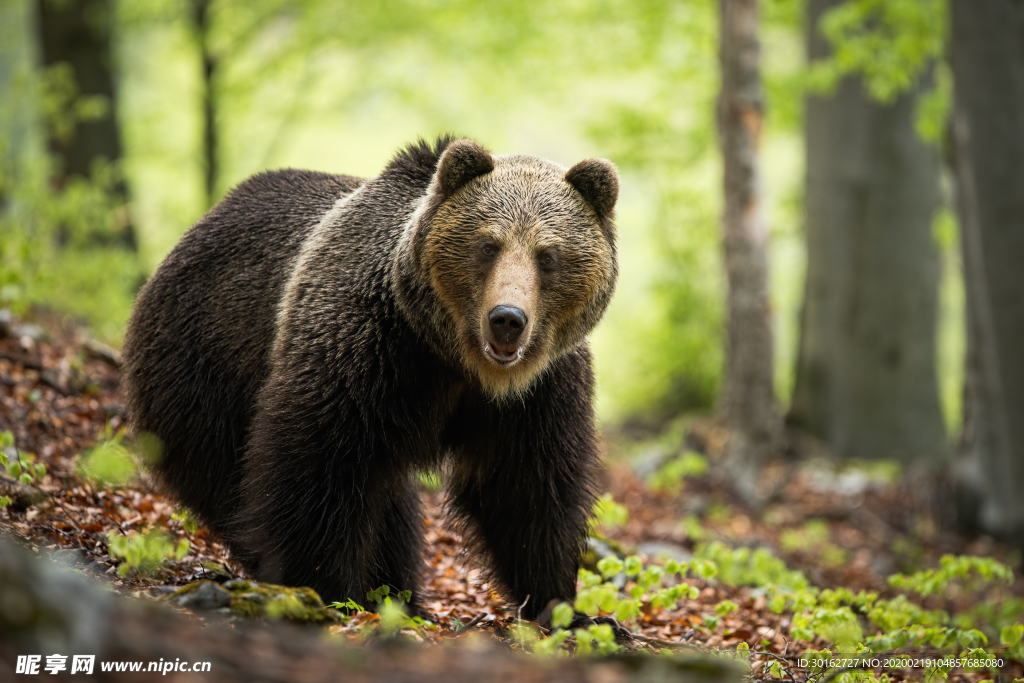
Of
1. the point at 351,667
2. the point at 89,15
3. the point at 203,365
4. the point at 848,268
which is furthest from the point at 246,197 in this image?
the point at 848,268

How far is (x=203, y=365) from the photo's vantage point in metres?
5.39

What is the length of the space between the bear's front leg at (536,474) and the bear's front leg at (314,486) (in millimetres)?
591

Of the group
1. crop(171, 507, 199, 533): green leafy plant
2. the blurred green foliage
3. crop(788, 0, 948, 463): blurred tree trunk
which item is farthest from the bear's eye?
crop(788, 0, 948, 463): blurred tree trunk

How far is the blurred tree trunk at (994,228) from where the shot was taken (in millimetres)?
9156

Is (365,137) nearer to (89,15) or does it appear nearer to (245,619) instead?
(89,15)

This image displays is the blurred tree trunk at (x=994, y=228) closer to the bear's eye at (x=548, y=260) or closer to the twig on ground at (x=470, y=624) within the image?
the bear's eye at (x=548, y=260)

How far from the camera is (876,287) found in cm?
1429

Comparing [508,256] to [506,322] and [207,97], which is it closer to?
[506,322]

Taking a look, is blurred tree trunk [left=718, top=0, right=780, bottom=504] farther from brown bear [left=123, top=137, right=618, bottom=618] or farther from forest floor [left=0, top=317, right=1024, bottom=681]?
brown bear [left=123, top=137, right=618, bottom=618]

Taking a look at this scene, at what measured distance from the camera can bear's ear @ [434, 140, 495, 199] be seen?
4688 mm

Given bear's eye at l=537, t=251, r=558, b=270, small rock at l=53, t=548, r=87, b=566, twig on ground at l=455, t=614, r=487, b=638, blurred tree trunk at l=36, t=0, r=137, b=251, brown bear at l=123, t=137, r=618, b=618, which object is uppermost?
blurred tree trunk at l=36, t=0, r=137, b=251

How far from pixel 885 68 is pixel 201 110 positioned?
11591mm

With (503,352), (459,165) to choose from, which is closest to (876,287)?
(459,165)

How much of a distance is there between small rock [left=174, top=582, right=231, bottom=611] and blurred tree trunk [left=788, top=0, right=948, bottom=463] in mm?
12268
